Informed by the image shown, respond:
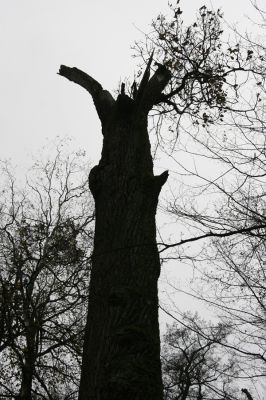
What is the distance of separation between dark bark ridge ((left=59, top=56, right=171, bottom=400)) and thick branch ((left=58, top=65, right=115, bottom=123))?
0.17m

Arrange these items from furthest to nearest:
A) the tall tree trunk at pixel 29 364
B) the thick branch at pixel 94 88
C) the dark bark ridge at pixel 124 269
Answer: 1. the tall tree trunk at pixel 29 364
2. the thick branch at pixel 94 88
3. the dark bark ridge at pixel 124 269

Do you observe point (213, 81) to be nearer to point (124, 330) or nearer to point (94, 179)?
point (94, 179)

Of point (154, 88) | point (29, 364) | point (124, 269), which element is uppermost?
point (154, 88)

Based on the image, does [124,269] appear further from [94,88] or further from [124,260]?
[94,88]

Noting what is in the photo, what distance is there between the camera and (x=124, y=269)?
240cm

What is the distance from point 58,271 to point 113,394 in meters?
7.97

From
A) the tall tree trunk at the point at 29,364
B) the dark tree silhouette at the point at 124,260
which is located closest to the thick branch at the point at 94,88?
the dark tree silhouette at the point at 124,260

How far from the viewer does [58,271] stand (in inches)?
376

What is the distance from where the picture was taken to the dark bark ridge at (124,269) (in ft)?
6.47

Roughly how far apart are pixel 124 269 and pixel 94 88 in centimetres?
238

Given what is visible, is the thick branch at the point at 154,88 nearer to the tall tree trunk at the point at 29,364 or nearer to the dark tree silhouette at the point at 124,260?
the dark tree silhouette at the point at 124,260

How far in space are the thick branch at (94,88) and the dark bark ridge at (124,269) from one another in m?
0.17

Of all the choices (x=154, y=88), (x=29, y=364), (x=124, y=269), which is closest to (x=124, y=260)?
(x=124, y=269)

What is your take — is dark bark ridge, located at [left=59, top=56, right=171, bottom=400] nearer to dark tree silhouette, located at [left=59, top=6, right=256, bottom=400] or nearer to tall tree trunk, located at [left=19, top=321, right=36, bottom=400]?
dark tree silhouette, located at [left=59, top=6, right=256, bottom=400]
